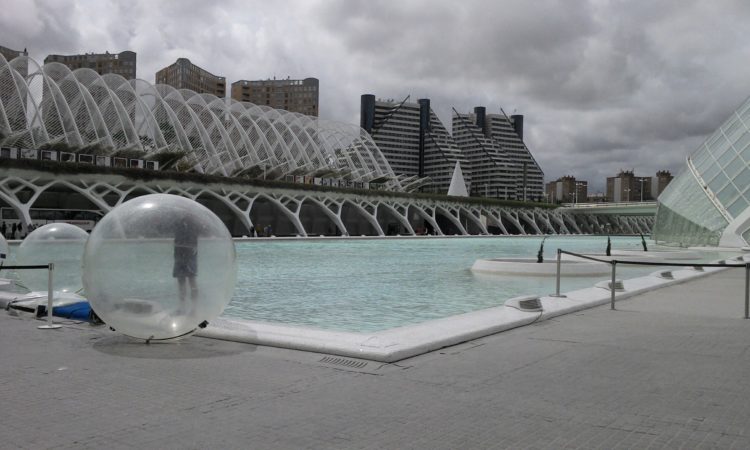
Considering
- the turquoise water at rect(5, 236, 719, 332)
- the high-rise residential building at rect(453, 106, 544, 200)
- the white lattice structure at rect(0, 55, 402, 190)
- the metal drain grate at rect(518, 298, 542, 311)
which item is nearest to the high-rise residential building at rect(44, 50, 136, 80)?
the white lattice structure at rect(0, 55, 402, 190)

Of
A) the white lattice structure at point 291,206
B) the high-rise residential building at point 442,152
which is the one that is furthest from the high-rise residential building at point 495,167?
the white lattice structure at point 291,206

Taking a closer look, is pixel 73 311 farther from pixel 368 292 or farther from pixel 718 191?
pixel 718 191

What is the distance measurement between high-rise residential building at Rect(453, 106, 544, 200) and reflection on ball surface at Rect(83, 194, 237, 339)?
5333 inches

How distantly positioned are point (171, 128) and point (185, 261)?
179 ft

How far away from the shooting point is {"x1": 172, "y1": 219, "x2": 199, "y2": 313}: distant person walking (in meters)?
5.63

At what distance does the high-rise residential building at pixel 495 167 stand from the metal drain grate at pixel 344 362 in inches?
5336

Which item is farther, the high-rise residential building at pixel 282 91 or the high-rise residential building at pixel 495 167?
the high-rise residential building at pixel 495 167

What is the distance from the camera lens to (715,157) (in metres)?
33.3

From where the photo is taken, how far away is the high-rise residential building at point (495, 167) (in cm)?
14588

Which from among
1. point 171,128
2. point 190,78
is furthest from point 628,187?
point 171,128

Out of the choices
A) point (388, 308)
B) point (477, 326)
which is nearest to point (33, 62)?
point (388, 308)

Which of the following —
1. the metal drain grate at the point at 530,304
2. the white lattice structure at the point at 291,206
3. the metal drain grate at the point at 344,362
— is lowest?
the metal drain grate at the point at 344,362

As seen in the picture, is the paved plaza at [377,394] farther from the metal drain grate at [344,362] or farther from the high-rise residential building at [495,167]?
the high-rise residential building at [495,167]

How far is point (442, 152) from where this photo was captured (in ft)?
452
